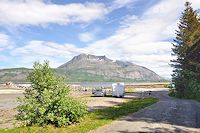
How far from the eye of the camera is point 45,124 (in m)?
23.8

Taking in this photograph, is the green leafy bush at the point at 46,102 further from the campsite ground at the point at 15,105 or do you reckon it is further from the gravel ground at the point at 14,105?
the gravel ground at the point at 14,105

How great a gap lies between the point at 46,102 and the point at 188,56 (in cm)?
5354

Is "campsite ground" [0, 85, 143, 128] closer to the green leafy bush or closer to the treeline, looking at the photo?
the green leafy bush

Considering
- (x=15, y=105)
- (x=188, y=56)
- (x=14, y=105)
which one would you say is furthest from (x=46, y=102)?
(x=188, y=56)

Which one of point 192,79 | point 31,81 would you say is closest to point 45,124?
point 31,81

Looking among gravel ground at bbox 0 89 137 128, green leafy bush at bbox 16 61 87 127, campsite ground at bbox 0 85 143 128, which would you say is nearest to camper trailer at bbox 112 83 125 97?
campsite ground at bbox 0 85 143 128

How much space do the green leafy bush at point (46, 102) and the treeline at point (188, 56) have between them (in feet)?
152

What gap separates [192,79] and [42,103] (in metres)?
52.0

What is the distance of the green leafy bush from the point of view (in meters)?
23.9

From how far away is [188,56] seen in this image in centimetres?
7194

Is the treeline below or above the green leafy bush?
above

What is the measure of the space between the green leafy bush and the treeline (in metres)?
46.5

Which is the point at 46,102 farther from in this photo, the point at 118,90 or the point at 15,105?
the point at 118,90

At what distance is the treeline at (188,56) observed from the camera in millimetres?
69206
